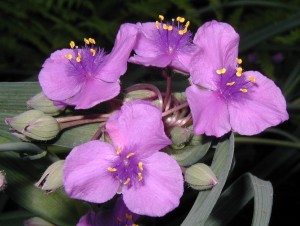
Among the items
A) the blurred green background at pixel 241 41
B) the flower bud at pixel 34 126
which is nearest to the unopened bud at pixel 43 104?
the flower bud at pixel 34 126

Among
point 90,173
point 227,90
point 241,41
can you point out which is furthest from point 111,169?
point 241,41

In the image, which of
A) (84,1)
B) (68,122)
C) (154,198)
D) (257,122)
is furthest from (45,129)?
(84,1)

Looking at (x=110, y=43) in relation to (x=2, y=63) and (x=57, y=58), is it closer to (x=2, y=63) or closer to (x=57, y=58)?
(x=2, y=63)

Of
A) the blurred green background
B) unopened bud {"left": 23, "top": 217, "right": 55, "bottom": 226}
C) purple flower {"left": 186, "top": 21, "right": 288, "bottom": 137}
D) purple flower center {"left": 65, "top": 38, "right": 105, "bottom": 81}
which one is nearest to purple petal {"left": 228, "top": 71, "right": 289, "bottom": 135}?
purple flower {"left": 186, "top": 21, "right": 288, "bottom": 137}

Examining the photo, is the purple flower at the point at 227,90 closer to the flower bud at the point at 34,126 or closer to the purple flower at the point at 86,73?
the purple flower at the point at 86,73

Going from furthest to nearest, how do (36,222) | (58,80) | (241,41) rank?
(241,41)
(36,222)
(58,80)

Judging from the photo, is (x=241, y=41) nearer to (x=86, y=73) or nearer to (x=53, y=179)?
(x=86, y=73)
